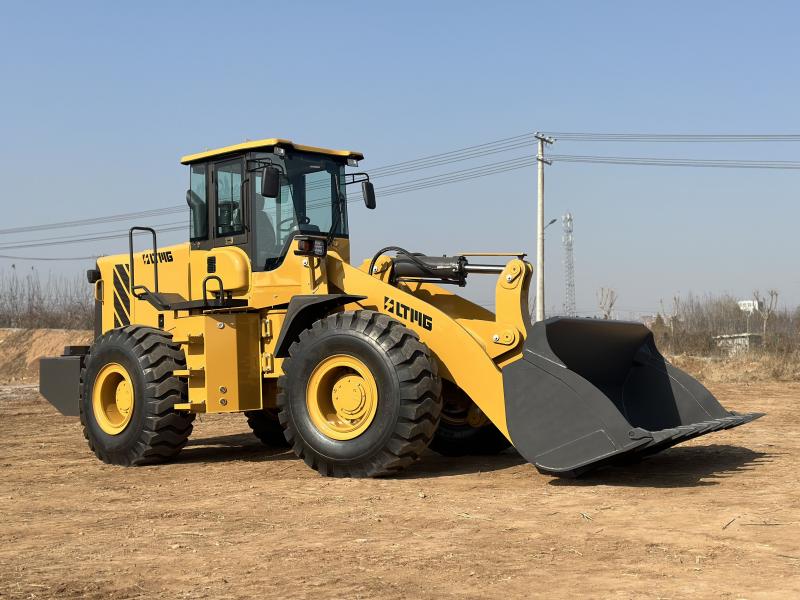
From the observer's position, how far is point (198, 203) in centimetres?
1096

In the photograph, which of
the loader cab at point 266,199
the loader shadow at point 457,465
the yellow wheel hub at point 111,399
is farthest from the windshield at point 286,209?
the loader shadow at point 457,465

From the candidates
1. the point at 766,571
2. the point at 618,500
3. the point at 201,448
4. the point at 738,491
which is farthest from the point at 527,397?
the point at 201,448

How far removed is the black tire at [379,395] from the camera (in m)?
8.54

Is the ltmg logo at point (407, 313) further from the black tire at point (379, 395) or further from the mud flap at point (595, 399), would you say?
the mud flap at point (595, 399)

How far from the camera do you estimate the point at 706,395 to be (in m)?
9.48

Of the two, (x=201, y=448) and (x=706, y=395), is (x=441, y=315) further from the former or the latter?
(x=201, y=448)

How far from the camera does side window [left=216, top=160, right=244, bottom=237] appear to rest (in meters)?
10.5

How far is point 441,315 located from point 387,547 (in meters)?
3.14

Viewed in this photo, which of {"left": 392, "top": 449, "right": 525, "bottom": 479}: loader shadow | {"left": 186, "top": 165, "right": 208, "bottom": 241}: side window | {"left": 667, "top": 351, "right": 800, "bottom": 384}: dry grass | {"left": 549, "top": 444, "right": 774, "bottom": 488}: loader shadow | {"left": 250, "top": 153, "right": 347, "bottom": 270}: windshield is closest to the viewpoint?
{"left": 549, "top": 444, "right": 774, "bottom": 488}: loader shadow

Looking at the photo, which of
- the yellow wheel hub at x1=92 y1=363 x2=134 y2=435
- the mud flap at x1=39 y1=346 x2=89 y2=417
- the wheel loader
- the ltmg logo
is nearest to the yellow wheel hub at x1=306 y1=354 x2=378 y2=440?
the wheel loader

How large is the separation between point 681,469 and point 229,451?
561cm

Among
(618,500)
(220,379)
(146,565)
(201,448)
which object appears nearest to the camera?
(146,565)

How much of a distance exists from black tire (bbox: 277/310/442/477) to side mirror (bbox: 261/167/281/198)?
1.36m

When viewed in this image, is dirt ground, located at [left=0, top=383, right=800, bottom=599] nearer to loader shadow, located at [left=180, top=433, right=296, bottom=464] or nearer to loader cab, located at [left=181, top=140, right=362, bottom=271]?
loader shadow, located at [left=180, top=433, right=296, bottom=464]
